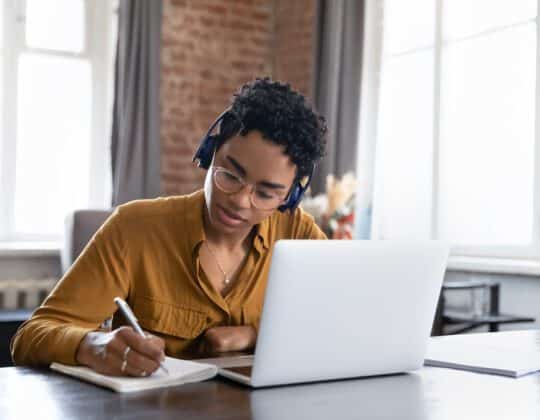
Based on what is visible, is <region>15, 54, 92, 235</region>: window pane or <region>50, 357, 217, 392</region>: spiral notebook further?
<region>15, 54, 92, 235</region>: window pane

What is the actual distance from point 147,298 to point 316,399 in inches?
25.1

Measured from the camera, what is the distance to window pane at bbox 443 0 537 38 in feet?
13.3

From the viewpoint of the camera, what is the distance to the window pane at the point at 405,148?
4.52m

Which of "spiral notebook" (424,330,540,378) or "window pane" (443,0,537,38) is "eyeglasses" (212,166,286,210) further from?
"window pane" (443,0,537,38)

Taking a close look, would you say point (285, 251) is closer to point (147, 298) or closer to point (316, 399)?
point (316, 399)

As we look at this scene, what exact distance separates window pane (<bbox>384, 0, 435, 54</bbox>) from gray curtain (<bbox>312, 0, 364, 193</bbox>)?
181 mm

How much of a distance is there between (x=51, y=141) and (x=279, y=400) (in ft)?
13.3

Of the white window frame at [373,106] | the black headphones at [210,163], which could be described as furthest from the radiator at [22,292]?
the black headphones at [210,163]

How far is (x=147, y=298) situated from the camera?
1.81 metres

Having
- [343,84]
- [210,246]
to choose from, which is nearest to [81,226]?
[343,84]

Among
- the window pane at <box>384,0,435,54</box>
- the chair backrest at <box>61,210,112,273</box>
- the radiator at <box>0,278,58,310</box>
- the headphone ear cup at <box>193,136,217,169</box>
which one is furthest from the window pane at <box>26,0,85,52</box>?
the headphone ear cup at <box>193,136,217,169</box>

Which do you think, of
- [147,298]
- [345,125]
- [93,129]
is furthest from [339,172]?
[147,298]

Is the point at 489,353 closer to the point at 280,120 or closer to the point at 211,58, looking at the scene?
the point at 280,120

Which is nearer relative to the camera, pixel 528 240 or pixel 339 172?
pixel 528 240
